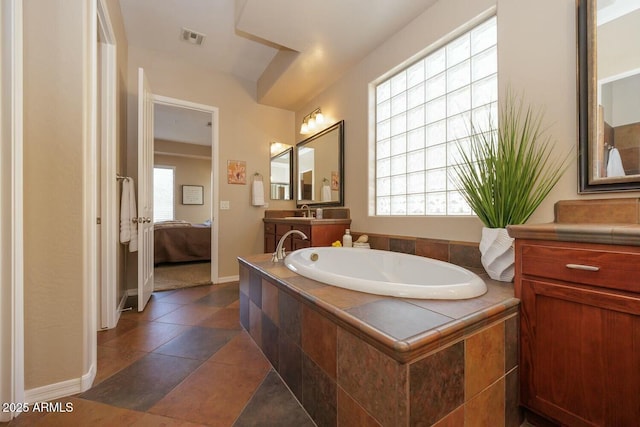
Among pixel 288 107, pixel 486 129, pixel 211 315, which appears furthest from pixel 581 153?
pixel 288 107

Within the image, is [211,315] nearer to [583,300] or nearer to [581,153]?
[583,300]

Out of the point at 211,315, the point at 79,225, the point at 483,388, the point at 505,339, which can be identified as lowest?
the point at 211,315

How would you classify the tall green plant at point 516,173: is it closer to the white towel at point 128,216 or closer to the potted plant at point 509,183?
the potted plant at point 509,183

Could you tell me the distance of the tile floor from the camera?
112cm

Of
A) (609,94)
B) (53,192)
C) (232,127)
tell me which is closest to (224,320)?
(53,192)

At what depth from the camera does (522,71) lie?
4.86 feet

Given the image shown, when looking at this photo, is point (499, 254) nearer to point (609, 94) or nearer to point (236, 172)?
point (609, 94)

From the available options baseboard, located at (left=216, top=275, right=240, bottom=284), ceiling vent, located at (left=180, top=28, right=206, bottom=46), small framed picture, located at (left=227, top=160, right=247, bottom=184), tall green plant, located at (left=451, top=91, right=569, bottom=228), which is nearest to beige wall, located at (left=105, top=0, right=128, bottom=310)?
ceiling vent, located at (left=180, top=28, right=206, bottom=46)

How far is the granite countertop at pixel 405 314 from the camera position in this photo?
0.76 m

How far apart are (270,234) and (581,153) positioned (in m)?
2.87

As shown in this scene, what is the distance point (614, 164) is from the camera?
3.85ft

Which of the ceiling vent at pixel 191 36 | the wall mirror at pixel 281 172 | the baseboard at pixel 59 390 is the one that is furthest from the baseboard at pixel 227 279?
the ceiling vent at pixel 191 36

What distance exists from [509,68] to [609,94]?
0.51m

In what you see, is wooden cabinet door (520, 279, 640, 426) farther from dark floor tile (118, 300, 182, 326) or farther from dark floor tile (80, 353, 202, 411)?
dark floor tile (118, 300, 182, 326)
